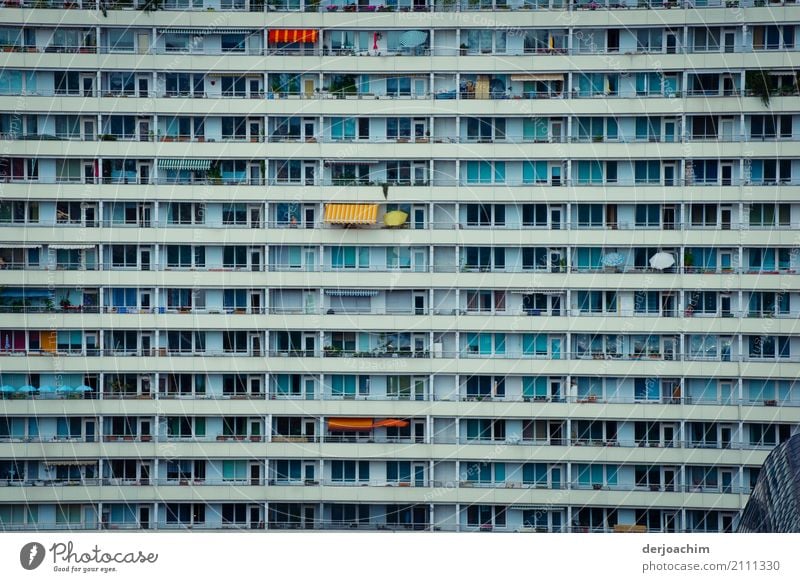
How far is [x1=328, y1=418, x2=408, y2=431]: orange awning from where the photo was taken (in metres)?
31.6

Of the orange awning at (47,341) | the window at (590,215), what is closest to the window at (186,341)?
the orange awning at (47,341)

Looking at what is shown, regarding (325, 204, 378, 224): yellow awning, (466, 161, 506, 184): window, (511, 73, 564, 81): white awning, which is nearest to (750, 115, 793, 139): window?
(511, 73, 564, 81): white awning

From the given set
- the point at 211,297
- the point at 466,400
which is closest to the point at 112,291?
the point at 211,297

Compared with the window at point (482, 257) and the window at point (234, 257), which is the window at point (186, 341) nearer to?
the window at point (234, 257)

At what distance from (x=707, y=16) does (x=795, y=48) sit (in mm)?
1950

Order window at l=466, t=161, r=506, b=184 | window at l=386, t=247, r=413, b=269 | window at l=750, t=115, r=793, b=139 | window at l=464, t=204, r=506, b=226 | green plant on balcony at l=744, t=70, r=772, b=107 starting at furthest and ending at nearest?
window at l=386, t=247, r=413, b=269 < window at l=464, t=204, r=506, b=226 < window at l=466, t=161, r=506, b=184 < window at l=750, t=115, r=793, b=139 < green plant on balcony at l=744, t=70, r=772, b=107

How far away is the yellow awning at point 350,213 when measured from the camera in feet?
101

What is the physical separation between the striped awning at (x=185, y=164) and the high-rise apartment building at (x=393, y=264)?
0.16 feet

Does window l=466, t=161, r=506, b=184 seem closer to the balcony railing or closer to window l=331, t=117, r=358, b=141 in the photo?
window l=331, t=117, r=358, b=141

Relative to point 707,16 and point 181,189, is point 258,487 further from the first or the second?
point 707,16

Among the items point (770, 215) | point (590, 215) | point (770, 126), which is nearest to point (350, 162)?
point (590, 215)

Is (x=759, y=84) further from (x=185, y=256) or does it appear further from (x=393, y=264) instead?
(x=185, y=256)

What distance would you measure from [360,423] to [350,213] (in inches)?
183
